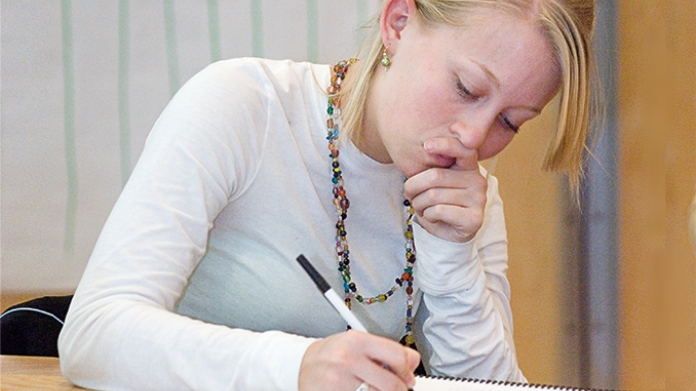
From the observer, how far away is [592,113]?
3.76 feet

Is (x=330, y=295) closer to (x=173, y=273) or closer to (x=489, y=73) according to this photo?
(x=173, y=273)

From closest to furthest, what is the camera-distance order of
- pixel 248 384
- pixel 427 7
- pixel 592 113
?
pixel 248 384 < pixel 427 7 < pixel 592 113

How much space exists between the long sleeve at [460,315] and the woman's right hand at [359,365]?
1.30ft

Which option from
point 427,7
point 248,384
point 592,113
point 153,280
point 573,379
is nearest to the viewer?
point 248,384

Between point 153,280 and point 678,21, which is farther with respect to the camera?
point 678,21

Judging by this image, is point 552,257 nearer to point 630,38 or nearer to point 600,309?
point 600,309

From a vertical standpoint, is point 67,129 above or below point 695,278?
above

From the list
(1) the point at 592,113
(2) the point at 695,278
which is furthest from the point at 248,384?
(2) the point at 695,278

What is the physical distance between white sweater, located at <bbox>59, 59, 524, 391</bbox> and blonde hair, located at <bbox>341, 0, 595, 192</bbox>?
69mm

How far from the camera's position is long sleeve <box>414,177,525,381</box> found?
1034 mm

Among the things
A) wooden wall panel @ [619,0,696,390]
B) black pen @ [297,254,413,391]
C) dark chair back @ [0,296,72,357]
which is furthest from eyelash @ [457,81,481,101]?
wooden wall panel @ [619,0,696,390]

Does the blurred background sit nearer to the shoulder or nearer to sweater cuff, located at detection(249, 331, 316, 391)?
the shoulder

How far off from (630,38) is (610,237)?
0.48 metres

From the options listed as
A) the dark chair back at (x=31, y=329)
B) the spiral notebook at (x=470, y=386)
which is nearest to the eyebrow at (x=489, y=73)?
the spiral notebook at (x=470, y=386)
